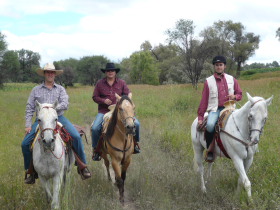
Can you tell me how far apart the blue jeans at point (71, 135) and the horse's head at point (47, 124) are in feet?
2.74

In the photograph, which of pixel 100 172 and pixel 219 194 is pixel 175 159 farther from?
pixel 219 194

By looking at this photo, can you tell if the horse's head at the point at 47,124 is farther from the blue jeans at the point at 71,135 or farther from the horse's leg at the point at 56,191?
the blue jeans at the point at 71,135

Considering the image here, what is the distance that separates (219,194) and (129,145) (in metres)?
1.93

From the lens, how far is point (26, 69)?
94625 mm

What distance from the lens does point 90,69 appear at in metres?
A: 75.8

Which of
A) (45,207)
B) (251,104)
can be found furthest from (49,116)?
(251,104)

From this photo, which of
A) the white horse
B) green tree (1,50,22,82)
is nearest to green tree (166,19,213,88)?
the white horse

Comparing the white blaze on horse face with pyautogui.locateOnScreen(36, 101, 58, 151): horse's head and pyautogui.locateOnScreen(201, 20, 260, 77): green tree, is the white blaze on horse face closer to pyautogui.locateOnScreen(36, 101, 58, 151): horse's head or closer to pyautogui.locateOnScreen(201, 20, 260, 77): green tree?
pyautogui.locateOnScreen(36, 101, 58, 151): horse's head

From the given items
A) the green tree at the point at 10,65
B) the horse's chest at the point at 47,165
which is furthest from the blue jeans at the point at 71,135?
the green tree at the point at 10,65

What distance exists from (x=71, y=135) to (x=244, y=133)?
3.23m

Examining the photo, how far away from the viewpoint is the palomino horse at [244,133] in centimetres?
488

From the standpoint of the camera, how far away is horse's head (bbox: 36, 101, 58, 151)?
438 cm

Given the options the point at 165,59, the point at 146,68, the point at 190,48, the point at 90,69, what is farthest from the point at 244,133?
the point at 90,69

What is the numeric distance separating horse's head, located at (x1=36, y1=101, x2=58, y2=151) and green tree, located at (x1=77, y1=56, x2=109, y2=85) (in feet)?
234
